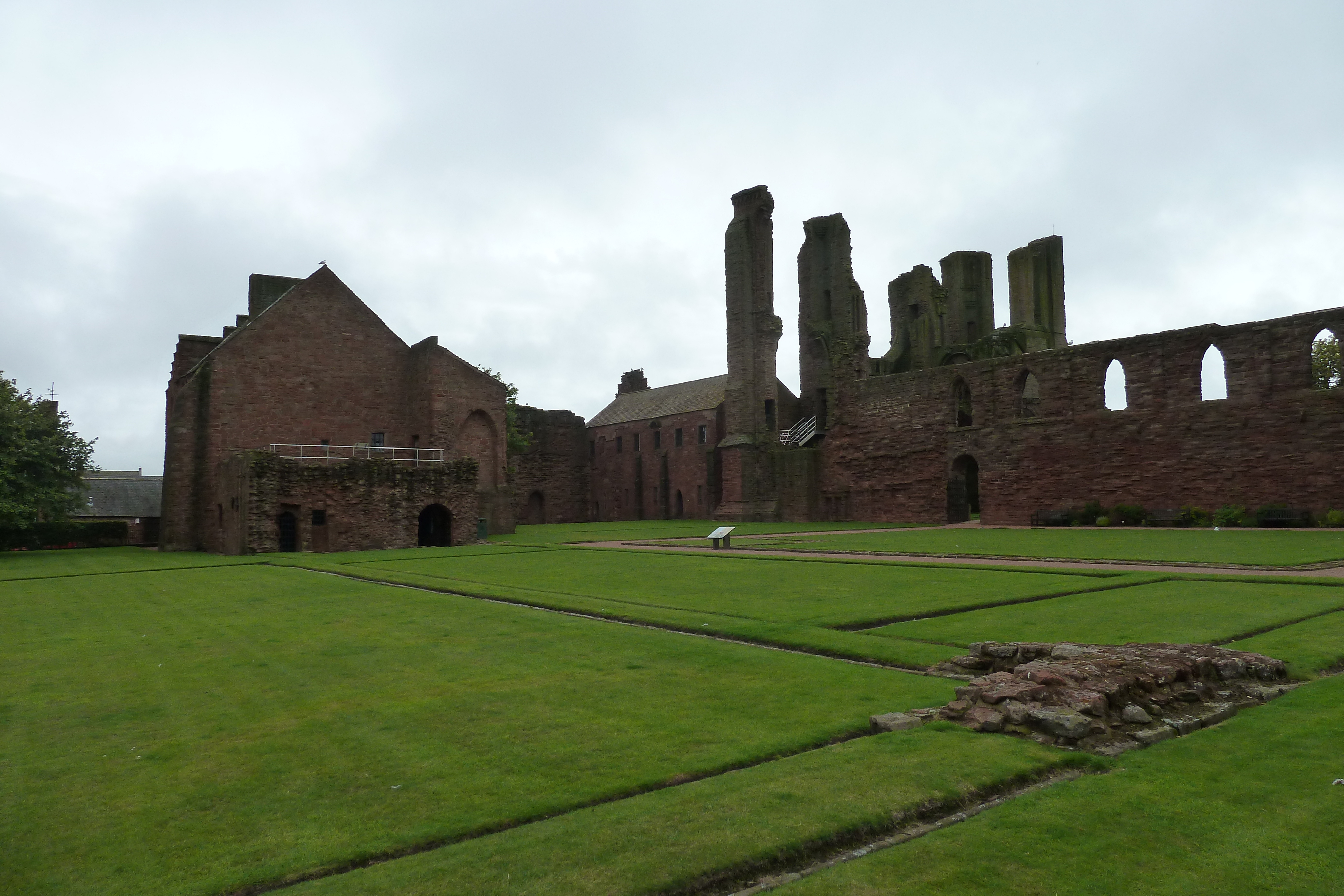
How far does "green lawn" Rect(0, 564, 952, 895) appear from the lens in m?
4.53

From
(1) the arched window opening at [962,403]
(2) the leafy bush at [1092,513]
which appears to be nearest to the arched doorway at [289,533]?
(1) the arched window opening at [962,403]

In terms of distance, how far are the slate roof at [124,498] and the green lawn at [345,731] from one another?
4859 cm

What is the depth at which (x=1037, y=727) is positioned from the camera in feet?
20.0

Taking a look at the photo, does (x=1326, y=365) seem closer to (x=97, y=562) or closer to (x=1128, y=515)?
(x=1128, y=515)

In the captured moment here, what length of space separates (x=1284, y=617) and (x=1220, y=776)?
20.6ft

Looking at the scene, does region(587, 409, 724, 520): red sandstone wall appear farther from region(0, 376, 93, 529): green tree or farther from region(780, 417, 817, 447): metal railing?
region(0, 376, 93, 529): green tree

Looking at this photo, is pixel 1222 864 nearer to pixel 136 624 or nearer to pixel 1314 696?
pixel 1314 696

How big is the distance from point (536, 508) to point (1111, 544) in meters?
46.3

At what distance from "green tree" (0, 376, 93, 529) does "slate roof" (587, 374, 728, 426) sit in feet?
114

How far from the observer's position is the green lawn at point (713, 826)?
3982 millimetres

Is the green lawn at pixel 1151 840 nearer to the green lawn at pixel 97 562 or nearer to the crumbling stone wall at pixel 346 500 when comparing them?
the green lawn at pixel 97 562

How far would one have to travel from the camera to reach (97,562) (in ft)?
91.7

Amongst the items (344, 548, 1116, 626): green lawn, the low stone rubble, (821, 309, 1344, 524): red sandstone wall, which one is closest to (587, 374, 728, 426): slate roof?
(821, 309, 1344, 524): red sandstone wall

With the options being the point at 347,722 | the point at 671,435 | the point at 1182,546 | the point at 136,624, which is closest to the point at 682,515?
the point at 671,435
